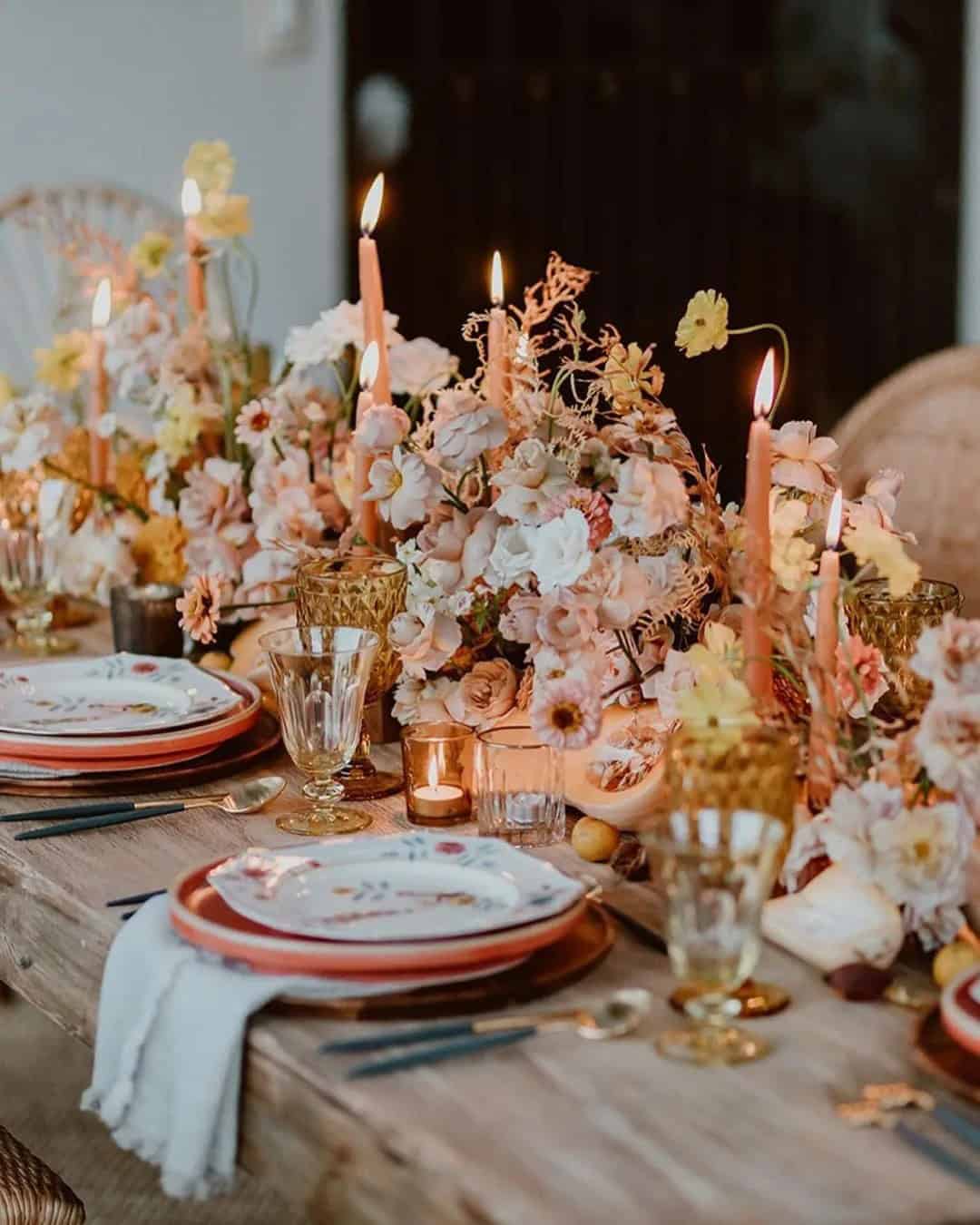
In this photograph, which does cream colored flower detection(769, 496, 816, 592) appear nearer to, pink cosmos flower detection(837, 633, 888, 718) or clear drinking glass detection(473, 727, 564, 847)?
pink cosmos flower detection(837, 633, 888, 718)

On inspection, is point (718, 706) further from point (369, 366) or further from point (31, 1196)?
point (31, 1196)

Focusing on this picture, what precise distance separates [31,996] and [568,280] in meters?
0.70

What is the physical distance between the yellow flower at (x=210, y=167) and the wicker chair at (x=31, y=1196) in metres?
1.01

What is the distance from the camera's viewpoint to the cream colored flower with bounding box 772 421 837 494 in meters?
1.41

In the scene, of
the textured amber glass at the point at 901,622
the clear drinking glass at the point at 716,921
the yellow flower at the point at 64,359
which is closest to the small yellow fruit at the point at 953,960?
the clear drinking glass at the point at 716,921

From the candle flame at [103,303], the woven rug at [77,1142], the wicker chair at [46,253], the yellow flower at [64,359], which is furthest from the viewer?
the wicker chair at [46,253]

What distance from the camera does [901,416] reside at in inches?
95.7

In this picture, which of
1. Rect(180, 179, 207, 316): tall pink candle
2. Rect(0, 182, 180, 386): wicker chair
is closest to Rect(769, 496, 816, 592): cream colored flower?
Rect(180, 179, 207, 316): tall pink candle

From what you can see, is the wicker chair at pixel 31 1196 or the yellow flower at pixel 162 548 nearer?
the wicker chair at pixel 31 1196

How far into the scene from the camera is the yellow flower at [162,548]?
204cm

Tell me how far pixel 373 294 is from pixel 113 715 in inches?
17.3

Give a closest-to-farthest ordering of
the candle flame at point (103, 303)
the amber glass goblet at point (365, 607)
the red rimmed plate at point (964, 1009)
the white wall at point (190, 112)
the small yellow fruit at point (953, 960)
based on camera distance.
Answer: the red rimmed plate at point (964, 1009)
the small yellow fruit at point (953, 960)
the amber glass goblet at point (365, 607)
the candle flame at point (103, 303)
the white wall at point (190, 112)

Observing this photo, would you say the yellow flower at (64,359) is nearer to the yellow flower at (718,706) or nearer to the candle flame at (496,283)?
the candle flame at (496,283)

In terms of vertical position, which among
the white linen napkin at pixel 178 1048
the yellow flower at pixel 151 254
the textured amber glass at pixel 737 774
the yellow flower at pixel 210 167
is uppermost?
the yellow flower at pixel 210 167
